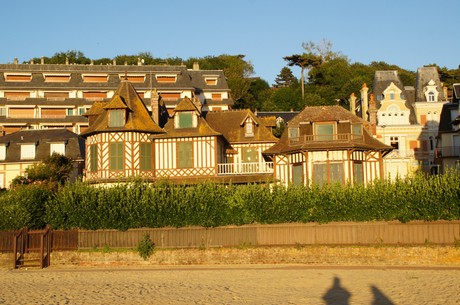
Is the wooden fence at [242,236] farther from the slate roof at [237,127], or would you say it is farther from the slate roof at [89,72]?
the slate roof at [89,72]

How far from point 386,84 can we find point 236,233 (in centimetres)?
2837

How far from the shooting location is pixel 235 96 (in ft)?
261

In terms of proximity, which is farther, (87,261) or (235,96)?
(235,96)

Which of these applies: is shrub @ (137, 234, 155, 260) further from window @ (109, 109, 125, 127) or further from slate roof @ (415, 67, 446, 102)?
slate roof @ (415, 67, 446, 102)

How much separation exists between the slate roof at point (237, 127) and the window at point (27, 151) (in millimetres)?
14381

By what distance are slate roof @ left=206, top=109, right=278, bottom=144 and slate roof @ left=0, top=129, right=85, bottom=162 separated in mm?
11349

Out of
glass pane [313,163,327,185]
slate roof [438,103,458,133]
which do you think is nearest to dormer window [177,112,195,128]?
glass pane [313,163,327,185]

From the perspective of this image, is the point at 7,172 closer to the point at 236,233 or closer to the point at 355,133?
the point at 236,233

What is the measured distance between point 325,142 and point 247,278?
12676 millimetres

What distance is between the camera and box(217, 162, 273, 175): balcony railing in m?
34.6

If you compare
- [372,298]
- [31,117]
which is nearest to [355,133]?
[372,298]

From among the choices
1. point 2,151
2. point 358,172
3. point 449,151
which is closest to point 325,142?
point 358,172

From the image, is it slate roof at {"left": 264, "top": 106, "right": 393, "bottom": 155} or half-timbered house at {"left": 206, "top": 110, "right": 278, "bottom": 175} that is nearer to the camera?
slate roof at {"left": 264, "top": 106, "right": 393, "bottom": 155}

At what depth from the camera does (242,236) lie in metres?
27.7
